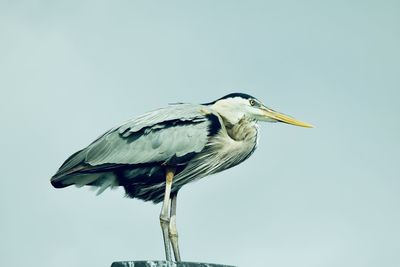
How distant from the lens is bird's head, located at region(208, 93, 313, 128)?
10.1 meters

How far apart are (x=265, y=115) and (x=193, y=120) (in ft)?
3.16

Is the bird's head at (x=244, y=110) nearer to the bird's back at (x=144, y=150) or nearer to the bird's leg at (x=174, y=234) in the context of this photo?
the bird's back at (x=144, y=150)

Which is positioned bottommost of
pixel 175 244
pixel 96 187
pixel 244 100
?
pixel 175 244

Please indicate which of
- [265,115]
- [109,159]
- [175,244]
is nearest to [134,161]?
[109,159]

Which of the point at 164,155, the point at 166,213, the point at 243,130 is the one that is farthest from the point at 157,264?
the point at 243,130

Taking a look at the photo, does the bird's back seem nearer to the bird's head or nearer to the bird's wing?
the bird's wing

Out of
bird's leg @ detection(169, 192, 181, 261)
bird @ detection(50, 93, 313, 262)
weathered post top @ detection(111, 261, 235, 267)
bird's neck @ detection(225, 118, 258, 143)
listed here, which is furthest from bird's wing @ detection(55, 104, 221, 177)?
weathered post top @ detection(111, 261, 235, 267)

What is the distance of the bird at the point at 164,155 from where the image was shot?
9586mm

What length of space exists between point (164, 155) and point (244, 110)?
118 cm

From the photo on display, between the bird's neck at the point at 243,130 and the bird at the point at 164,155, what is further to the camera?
the bird's neck at the point at 243,130

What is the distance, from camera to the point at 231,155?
991 centimetres

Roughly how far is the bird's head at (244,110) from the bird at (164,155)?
0.22ft

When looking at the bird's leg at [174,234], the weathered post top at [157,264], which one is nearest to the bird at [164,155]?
the bird's leg at [174,234]

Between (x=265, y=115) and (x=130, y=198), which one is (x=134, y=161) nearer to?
(x=130, y=198)
